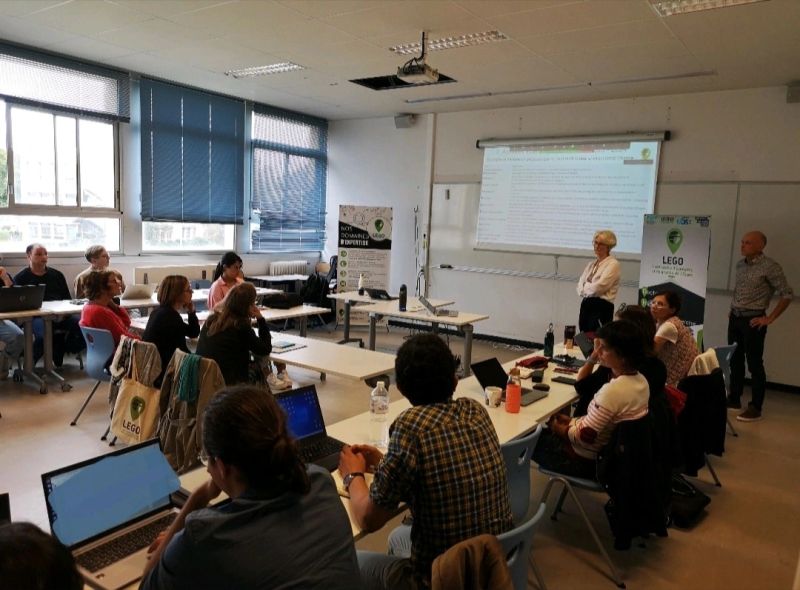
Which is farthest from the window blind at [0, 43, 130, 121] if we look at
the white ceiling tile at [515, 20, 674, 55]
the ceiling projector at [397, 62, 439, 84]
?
the white ceiling tile at [515, 20, 674, 55]

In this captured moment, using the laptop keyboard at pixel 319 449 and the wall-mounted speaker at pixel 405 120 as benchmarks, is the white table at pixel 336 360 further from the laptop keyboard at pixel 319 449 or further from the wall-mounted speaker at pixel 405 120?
the wall-mounted speaker at pixel 405 120

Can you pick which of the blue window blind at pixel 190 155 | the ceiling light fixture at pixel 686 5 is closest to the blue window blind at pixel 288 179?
the blue window blind at pixel 190 155

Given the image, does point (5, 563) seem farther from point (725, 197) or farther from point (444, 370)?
point (725, 197)

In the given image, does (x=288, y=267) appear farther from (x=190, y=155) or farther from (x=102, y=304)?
(x=102, y=304)

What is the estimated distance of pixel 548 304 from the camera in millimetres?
7496

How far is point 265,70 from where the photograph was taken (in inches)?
254

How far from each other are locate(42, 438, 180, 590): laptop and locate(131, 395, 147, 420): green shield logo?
186cm

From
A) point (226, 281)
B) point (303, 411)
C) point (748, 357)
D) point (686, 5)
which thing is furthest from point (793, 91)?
Result: point (303, 411)

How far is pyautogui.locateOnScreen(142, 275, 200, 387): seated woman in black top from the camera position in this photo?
3717 millimetres

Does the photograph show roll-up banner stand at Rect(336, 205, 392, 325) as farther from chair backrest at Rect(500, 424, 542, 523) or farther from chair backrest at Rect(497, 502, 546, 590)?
chair backrest at Rect(497, 502, 546, 590)

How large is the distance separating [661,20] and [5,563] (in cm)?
492

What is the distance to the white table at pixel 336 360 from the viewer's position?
12.3 feet

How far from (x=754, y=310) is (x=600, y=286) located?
4.62ft

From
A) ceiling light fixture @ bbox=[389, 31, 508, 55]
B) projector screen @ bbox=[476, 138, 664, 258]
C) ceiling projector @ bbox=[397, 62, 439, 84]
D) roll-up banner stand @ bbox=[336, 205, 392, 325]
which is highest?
ceiling light fixture @ bbox=[389, 31, 508, 55]
